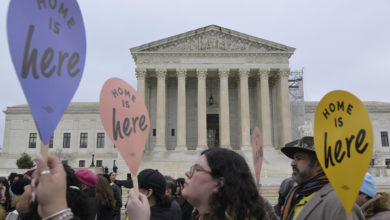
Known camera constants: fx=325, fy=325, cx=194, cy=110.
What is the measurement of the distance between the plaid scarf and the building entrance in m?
38.8

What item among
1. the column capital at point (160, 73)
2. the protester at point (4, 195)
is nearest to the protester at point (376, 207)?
the protester at point (4, 195)

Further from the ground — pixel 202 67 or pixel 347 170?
pixel 202 67

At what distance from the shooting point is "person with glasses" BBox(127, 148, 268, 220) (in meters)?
2.55

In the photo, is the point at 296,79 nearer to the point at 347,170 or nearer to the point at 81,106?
the point at 81,106

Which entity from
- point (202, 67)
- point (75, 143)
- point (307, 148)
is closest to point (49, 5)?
point (307, 148)

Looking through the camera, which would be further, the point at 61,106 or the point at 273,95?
the point at 273,95

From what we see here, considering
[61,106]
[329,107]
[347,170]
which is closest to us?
[61,106]

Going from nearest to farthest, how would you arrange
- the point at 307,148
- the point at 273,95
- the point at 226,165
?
the point at 226,165
the point at 307,148
the point at 273,95

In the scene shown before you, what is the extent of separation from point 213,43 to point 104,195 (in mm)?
34811

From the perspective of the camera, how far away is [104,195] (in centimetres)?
640

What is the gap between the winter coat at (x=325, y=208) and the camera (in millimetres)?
3203

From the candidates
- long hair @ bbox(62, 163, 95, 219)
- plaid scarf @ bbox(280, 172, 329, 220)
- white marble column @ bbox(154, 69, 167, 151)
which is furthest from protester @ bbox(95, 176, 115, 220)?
white marble column @ bbox(154, 69, 167, 151)

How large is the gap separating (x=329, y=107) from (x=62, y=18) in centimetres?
270

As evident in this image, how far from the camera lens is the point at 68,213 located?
1941 millimetres
